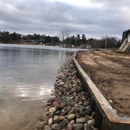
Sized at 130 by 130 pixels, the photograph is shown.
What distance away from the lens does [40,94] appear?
24.5 ft

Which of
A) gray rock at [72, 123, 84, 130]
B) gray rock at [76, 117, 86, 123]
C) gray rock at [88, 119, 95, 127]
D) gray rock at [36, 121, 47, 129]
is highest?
gray rock at [88, 119, 95, 127]

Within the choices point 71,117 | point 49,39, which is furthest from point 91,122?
point 49,39

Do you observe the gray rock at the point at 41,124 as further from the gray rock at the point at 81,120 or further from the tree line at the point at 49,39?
the tree line at the point at 49,39

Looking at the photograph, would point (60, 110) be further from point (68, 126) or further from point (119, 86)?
point (119, 86)

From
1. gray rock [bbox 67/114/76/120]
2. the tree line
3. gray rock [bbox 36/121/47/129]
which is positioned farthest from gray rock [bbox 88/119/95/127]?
the tree line

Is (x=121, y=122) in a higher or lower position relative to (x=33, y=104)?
higher

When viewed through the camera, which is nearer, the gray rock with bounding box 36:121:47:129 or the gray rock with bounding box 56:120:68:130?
the gray rock with bounding box 56:120:68:130

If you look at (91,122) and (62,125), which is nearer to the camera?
(91,122)

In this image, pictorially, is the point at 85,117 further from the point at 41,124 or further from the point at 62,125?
the point at 41,124

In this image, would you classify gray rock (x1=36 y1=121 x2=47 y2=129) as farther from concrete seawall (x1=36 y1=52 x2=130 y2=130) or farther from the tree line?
the tree line

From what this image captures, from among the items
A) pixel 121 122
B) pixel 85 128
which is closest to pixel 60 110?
pixel 85 128

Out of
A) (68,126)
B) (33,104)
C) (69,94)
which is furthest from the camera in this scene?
(69,94)

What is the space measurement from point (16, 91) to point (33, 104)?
1749 millimetres

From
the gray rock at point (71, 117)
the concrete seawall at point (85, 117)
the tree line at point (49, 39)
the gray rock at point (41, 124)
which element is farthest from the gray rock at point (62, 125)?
the tree line at point (49, 39)
